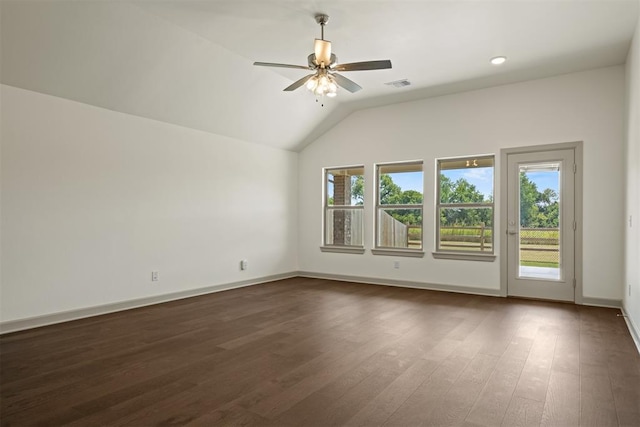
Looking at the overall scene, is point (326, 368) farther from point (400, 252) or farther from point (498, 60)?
point (498, 60)

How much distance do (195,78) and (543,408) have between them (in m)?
4.82

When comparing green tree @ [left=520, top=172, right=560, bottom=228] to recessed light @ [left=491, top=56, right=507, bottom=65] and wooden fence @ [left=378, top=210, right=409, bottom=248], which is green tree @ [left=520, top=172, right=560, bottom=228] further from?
wooden fence @ [left=378, top=210, right=409, bottom=248]

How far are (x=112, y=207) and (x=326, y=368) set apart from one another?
3353mm

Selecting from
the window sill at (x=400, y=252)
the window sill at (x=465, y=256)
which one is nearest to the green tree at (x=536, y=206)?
the window sill at (x=465, y=256)

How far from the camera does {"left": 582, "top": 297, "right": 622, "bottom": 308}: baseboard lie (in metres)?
4.91

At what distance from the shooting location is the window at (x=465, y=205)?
5.95 metres

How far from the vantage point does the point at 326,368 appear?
2.92 metres

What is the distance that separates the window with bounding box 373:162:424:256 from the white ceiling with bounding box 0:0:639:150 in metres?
1.60

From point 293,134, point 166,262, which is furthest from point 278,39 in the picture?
point 166,262

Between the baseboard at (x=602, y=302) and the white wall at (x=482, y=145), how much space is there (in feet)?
0.19

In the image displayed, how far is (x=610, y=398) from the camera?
2.45 metres

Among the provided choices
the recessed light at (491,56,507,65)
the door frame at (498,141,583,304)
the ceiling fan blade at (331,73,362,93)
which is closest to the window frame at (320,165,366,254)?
the door frame at (498,141,583,304)

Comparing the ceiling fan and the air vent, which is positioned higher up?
the air vent

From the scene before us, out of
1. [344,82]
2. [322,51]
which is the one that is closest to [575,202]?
[344,82]
